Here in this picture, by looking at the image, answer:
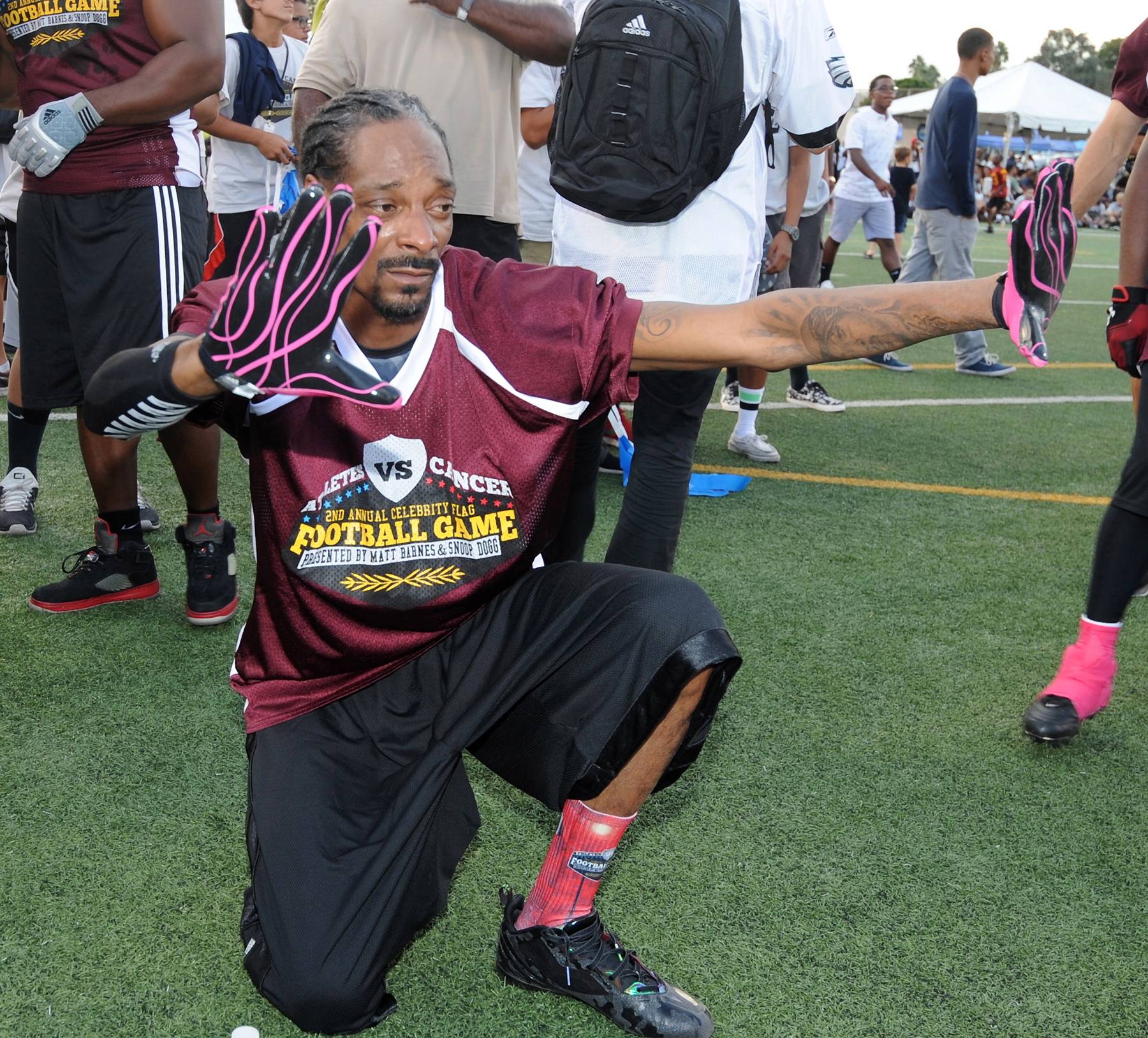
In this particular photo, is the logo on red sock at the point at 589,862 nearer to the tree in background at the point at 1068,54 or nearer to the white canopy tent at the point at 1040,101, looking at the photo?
the white canopy tent at the point at 1040,101

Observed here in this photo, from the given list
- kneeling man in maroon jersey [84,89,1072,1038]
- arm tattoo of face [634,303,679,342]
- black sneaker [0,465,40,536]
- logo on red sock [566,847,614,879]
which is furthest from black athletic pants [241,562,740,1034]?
black sneaker [0,465,40,536]

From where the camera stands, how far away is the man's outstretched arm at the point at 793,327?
6.66 feet

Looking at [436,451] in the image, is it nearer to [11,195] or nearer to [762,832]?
[762,832]

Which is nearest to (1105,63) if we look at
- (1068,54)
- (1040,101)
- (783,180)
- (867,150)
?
(1068,54)

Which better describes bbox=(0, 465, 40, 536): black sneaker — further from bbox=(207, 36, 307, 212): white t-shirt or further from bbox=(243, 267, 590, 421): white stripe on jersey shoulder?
bbox=(243, 267, 590, 421): white stripe on jersey shoulder

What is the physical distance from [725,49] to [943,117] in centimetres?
579

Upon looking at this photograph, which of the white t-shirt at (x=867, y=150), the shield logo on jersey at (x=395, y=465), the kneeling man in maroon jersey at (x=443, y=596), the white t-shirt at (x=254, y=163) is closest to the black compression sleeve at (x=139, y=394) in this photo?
the kneeling man in maroon jersey at (x=443, y=596)

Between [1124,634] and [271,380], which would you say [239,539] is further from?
[1124,634]

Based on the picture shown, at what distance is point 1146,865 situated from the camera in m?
2.57

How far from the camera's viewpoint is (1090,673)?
3.10m

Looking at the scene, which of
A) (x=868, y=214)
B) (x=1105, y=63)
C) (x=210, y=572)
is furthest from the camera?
(x=1105, y=63)

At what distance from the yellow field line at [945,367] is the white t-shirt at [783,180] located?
2581mm

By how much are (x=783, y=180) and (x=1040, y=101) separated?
3077 centimetres

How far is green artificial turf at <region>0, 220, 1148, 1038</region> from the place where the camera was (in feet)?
7.04
